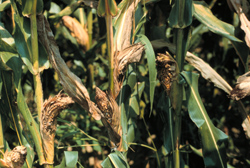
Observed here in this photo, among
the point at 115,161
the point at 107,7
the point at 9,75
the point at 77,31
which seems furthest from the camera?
the point at 77,31

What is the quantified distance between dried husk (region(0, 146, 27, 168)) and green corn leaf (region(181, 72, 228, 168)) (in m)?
0.58

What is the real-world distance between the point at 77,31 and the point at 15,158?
0.87 meters

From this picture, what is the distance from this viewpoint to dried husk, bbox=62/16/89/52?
163cm

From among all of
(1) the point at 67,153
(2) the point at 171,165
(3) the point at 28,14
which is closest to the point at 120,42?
(3) the point at 28,14

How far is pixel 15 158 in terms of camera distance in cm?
93

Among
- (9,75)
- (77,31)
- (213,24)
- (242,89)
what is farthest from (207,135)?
(77,31)

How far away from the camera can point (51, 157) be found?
1027 millimetres

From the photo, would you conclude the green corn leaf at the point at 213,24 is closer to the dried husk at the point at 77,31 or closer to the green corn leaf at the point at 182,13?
the green corn leaf at the point at 182,13

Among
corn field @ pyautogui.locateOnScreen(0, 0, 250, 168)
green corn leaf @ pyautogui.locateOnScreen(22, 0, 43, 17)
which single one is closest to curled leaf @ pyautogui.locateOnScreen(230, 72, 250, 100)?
corn field @ pyautogui.locateOnScreen(0, 0, 250, 168)

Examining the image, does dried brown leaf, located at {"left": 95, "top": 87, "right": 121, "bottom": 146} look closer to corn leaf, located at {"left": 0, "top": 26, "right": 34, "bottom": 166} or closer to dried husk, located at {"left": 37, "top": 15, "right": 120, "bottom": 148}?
dried husk, located at {"left": 37, "top": 15, "right": 120, "bottom": 148}

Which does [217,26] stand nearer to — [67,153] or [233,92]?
[233,92]

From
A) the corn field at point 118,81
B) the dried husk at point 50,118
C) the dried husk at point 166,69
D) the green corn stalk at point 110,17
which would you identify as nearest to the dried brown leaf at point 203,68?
the corn field at point 118,81

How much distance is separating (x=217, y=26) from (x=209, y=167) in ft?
1.75

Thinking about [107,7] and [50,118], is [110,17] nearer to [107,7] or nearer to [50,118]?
[107,7]
